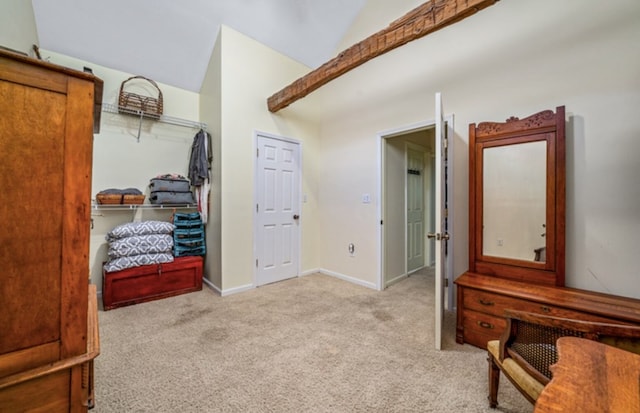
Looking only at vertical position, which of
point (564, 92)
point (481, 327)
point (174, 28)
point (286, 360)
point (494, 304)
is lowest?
point (286, 360)

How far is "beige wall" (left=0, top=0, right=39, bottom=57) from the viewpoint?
5.79 feet

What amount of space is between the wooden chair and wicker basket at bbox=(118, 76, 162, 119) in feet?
13.5

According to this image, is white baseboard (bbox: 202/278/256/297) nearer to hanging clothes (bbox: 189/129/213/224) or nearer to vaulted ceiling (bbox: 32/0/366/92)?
hanging clothes (bbox: 189/129/213/224)

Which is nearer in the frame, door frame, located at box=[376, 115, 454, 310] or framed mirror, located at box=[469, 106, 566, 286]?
framed mirror, located at box=[469, 106, 566, 286]

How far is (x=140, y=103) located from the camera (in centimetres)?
332

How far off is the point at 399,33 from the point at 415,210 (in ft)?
8.89

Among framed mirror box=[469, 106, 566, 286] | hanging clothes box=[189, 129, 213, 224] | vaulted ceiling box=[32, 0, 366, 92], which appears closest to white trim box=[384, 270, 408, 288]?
framed mirror box=[469, 106, 566, 286]

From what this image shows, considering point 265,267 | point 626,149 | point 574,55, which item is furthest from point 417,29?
point 265,267

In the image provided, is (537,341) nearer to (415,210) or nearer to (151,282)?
(415,210)

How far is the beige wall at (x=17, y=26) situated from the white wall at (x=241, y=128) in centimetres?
162

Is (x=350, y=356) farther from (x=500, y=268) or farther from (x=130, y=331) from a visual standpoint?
(x=130, y=331)

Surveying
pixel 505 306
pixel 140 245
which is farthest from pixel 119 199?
pixel 505 306

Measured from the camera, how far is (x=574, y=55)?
6.77 feet

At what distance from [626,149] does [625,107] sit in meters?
0.30
